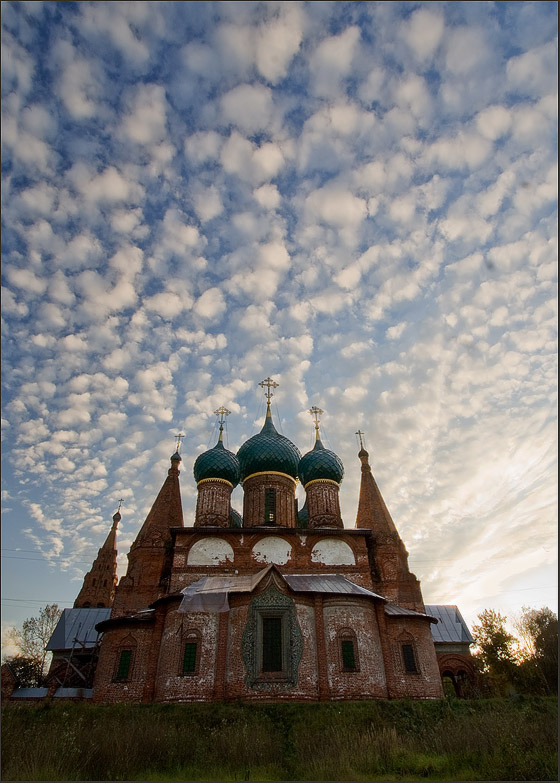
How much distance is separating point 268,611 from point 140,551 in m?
7.85

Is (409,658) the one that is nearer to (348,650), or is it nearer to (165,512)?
(348,650)

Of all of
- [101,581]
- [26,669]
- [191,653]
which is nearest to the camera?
[191,653]

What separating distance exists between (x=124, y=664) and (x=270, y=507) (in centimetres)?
970

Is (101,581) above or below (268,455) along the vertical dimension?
below

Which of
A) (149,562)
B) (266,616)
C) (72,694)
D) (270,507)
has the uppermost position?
(270,507)

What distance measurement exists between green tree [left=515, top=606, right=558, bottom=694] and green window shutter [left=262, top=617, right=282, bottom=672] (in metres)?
23.2

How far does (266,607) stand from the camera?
17.7 m

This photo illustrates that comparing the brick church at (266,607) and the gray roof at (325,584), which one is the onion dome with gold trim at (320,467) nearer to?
the brick church at (266,607)

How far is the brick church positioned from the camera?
55.5ft

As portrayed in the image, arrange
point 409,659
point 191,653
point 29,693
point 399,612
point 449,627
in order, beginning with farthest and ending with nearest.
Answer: point 449,627, point 29,693, point 399,612, point 409,659, point 191,653

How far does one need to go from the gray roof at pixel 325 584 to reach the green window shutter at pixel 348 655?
166 centimetres

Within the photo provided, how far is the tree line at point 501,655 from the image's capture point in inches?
1307

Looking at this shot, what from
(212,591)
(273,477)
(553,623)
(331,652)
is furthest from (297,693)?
(553,623)

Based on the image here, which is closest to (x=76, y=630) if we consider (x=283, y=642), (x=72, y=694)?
(x=72, y=694)
